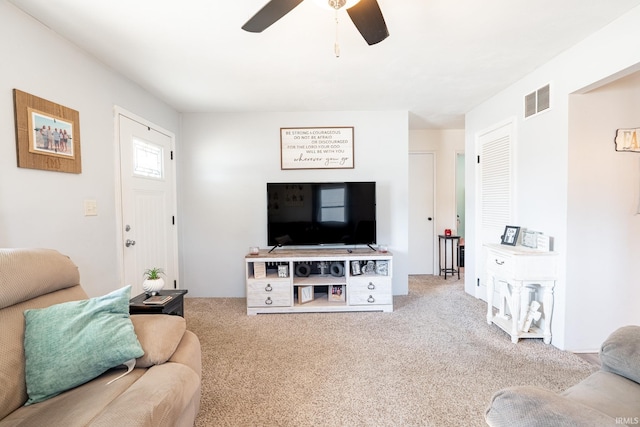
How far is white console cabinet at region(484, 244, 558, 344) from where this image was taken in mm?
2262

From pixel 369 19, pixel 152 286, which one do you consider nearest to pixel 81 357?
pixel 152 286

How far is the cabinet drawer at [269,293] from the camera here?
3059 millimetres

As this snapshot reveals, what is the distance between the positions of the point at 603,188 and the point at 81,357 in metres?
3.35

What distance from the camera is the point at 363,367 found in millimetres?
2043

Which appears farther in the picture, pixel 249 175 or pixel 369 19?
pixel 249 175

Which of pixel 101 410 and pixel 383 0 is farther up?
pixel 383 0

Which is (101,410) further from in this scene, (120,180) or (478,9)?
(478,9)

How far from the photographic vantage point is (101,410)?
1.02 metres

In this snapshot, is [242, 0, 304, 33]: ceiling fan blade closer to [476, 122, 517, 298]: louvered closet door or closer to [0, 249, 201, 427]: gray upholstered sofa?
[0, 249, 201, 427]: gray upholstered sofa

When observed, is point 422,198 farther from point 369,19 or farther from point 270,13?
point 270,13

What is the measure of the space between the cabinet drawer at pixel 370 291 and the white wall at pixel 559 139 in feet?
4.64

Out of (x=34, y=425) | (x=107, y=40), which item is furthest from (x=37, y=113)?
(x=34, y=425)

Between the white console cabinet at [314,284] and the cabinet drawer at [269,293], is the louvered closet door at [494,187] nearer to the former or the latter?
the white console cabinet at [314,284]

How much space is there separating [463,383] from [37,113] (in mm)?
3181
